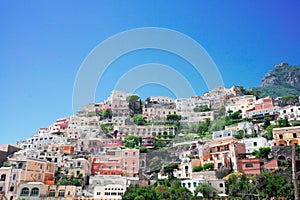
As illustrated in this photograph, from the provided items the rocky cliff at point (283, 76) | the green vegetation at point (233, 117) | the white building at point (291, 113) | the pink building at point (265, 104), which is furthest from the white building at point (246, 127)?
the rocky cliff at point (283, 76)

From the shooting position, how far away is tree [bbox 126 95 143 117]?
70456 millimetres

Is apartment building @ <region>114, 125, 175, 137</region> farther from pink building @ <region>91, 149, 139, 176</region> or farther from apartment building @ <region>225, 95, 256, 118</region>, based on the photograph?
pink building @ <region>91, 149, 139, 176</region>

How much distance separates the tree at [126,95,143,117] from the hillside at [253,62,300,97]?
7037 centimetres

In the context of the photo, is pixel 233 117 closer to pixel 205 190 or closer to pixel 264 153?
pixel 264 153

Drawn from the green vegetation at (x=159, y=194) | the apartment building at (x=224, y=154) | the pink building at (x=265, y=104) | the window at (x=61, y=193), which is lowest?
the window at (x=61, y=193)

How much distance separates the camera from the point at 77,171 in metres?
37.0

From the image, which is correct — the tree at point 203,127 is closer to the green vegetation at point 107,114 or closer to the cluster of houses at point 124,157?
the cluster of houses at point 124,157

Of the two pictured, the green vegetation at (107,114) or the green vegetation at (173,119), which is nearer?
the green vegetation at (173,119)

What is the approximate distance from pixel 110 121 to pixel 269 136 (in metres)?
37.1

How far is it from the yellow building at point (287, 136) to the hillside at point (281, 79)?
85.0m

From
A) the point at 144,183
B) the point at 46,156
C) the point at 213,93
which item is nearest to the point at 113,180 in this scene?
the point at 144,183

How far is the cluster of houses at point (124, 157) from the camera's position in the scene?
32562 mm

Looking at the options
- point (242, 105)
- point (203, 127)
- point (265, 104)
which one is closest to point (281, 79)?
point (242, 105)

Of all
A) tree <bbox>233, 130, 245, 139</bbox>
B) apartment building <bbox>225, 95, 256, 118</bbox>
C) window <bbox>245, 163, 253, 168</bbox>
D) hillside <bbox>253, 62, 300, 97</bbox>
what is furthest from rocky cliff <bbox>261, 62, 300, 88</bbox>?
window <bbox>245, 163, 253, 168</bbox>
